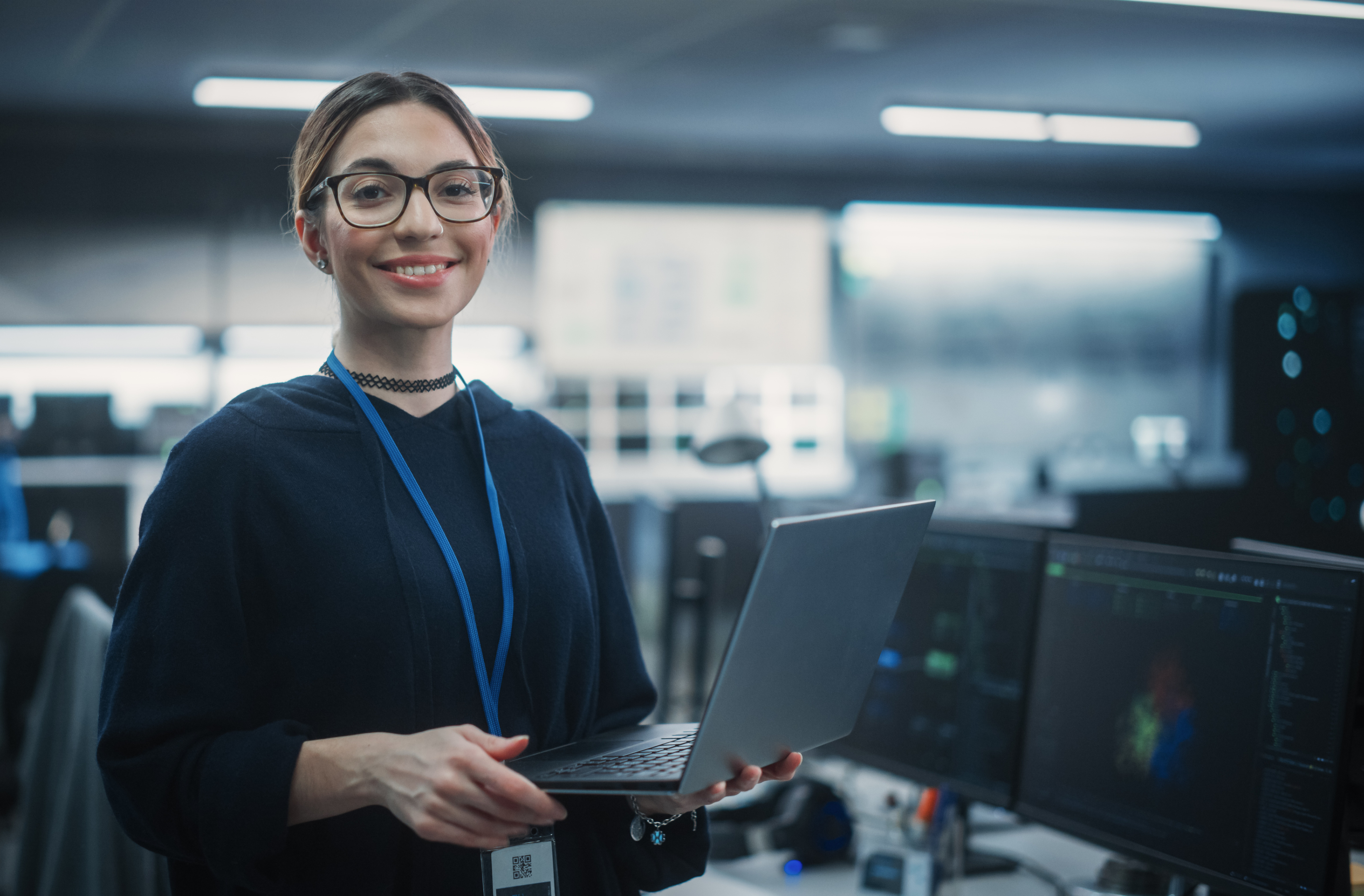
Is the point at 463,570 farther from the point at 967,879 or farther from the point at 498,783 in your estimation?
the point at 967,879

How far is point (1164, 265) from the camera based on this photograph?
7539 mm

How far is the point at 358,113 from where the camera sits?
105 centimetres

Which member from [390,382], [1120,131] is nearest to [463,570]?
[390,382]

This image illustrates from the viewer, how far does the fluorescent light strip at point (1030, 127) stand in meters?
5.62

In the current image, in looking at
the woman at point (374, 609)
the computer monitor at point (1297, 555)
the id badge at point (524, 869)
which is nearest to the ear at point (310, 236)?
the woman at point (374, 609)

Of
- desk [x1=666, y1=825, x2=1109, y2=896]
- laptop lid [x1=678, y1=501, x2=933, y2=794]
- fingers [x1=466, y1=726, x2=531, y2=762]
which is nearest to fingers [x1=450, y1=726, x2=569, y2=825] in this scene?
fingers [x1=466, y1=726, x2=531, y2=762]

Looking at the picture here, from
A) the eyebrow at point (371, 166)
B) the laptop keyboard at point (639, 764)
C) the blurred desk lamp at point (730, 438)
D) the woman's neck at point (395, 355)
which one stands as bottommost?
the laptop keyboard at point (639, 764)

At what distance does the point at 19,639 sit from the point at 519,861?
307 cm

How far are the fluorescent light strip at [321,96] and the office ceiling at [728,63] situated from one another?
0.09 metres

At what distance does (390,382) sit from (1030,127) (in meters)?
5.45

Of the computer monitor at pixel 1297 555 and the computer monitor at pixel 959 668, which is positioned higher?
the computer monitor at pixel 1297 555

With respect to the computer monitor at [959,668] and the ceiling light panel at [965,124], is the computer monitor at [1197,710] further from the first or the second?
the ceiling light panel at [965,124]

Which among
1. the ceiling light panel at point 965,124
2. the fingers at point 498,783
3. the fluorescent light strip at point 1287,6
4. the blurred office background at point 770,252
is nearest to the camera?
the fingers at point 498,783

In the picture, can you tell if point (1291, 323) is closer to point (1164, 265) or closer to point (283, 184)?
point (1164, 265)
